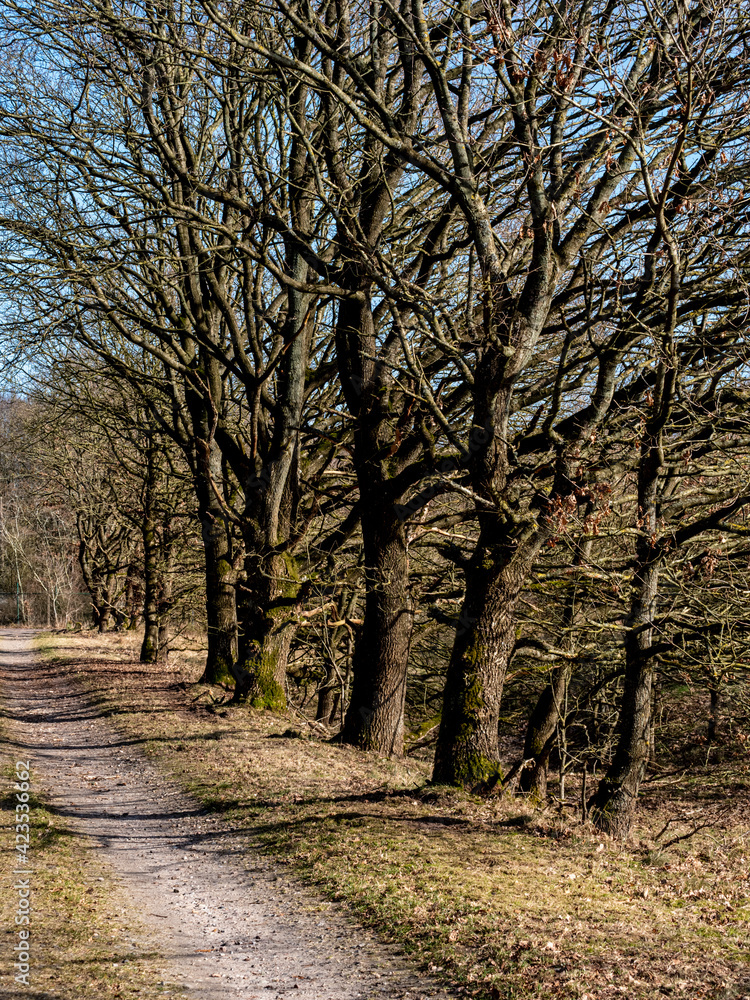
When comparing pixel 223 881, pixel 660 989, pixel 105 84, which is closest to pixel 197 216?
pixel 105 84

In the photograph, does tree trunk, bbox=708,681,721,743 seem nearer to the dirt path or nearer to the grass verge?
the dirt path

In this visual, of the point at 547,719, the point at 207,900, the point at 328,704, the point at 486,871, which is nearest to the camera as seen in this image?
the point at 207,900

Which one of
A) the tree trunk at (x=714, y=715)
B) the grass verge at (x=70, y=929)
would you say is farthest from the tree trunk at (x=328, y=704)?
the grass verge at (x=70, y=929)

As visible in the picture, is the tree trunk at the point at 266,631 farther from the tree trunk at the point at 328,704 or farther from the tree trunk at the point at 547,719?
→ the tree trunk at the point at 547,719

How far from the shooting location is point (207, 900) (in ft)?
20.1

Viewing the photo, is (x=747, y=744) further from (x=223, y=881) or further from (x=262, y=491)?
(x=262, y=491)

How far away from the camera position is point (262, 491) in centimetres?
1325

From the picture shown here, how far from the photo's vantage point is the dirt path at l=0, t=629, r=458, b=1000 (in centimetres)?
478

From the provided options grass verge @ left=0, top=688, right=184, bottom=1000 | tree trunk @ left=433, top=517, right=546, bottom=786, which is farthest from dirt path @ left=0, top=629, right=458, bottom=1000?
tree trunk @ left=433, top=517, right=546, bottom=786

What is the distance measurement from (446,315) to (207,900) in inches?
223

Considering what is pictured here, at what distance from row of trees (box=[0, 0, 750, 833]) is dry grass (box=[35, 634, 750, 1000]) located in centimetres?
95

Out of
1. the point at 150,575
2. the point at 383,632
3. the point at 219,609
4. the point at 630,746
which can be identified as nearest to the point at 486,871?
the point at 630,746

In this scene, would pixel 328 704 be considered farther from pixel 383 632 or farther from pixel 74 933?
pixel 74 933

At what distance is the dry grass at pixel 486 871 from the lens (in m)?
4.68
